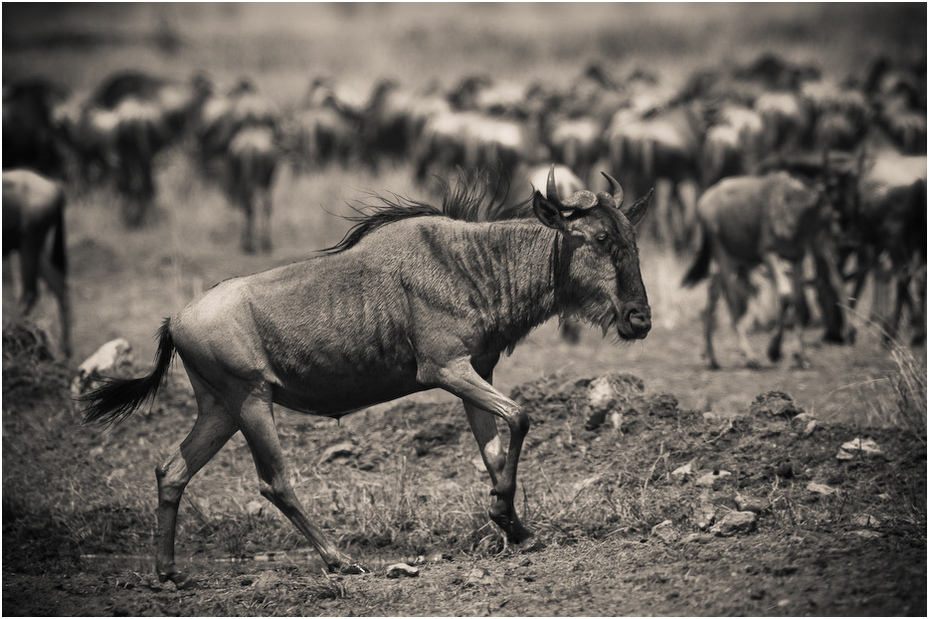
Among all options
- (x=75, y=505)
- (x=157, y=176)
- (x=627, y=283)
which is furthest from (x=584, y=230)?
(x=157, y=176)

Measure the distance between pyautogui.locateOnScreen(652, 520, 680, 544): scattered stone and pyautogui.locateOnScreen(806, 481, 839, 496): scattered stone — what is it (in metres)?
0.86

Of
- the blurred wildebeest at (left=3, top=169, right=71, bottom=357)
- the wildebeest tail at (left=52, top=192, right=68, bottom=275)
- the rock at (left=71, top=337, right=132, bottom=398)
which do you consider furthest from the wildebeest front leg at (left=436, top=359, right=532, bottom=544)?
the wildebeest tail at (left=52, top=192, right=68, bottom=275)

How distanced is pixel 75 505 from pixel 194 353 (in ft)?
6.70

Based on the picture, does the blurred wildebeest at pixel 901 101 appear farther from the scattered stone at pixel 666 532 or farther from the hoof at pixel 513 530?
the hoof at pixel 513 530

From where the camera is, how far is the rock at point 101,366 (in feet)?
27.1

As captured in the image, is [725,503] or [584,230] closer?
[584,230]

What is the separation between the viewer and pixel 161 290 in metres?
12.9

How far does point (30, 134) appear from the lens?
17328 mm

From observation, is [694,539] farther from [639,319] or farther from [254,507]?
[254,507]

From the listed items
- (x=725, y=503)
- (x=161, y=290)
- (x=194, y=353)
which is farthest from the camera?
(x=161, y=290)

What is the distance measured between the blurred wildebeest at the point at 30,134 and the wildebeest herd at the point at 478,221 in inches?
2.1

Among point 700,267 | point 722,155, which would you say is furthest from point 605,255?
point 722,155

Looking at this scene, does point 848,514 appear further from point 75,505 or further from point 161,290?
point 161,290

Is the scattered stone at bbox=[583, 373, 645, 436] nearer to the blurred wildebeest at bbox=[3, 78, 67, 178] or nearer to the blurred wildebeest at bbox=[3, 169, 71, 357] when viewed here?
the blurred wildebeest at bbox=[3, 169, 71, 357]
